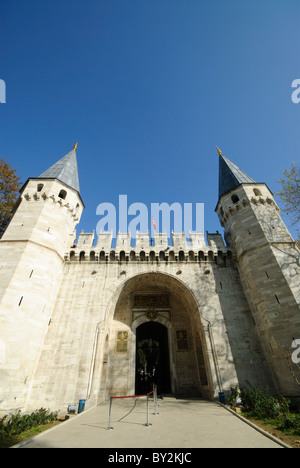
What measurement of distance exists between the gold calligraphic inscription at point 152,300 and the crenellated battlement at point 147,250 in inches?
128

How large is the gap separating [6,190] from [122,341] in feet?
48.0

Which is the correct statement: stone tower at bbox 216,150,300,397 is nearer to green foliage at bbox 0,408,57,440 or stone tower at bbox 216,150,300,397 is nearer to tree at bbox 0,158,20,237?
green foliage at bbox 0,408,57,440

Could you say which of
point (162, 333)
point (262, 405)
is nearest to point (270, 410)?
point (262, 405)

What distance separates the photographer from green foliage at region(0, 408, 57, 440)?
6885 millimetres

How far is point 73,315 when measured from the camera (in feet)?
40.0

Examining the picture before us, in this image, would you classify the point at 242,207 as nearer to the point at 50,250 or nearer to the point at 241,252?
the point at 241,252

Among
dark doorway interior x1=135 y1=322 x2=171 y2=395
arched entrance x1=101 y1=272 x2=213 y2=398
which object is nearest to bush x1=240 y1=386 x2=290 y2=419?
arched entrance x1=101 y1=272 x2=213 y2=398

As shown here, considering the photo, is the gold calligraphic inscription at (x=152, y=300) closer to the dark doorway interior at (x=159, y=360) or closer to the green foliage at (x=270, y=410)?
the dark doorway interior at (x=159, y=360)

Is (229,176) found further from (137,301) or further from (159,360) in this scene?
(159,360)

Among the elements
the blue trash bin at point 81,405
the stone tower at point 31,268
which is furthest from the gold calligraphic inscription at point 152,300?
the blue trash bin at point 81,405

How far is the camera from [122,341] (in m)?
14.1

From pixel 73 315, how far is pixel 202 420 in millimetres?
8195

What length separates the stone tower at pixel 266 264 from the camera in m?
10.3

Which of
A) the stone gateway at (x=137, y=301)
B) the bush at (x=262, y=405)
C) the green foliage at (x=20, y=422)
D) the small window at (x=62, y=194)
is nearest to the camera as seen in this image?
the green foliage at (x=20, y=422)
